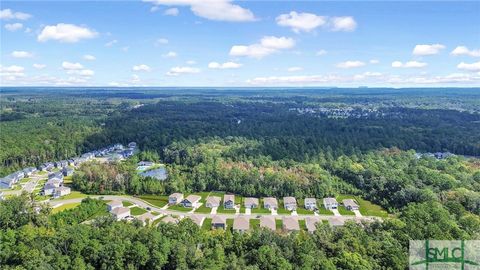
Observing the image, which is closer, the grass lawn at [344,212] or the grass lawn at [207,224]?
the grass lawn at [207,224]

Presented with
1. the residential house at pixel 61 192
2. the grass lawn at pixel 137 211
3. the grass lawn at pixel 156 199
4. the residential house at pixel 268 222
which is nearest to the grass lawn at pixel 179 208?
the grass lawn at pixel 156 199

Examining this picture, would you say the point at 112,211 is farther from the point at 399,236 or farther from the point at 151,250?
the point at 399,236

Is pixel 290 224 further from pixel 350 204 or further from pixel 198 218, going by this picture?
pixel 350 204

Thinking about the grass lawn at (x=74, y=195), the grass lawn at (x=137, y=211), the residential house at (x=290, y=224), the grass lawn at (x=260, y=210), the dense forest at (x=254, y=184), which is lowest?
the grass lawn at (x=137, y=211)

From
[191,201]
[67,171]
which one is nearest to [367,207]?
[191,201]

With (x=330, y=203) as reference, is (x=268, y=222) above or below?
above

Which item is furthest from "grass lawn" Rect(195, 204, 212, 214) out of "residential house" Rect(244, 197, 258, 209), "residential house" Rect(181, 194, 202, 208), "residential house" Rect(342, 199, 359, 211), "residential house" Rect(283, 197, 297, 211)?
"residential house" Rect(342, 199, 359, 211)

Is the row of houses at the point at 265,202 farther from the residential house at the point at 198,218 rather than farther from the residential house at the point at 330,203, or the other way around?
the residential house at the point at 198,218
